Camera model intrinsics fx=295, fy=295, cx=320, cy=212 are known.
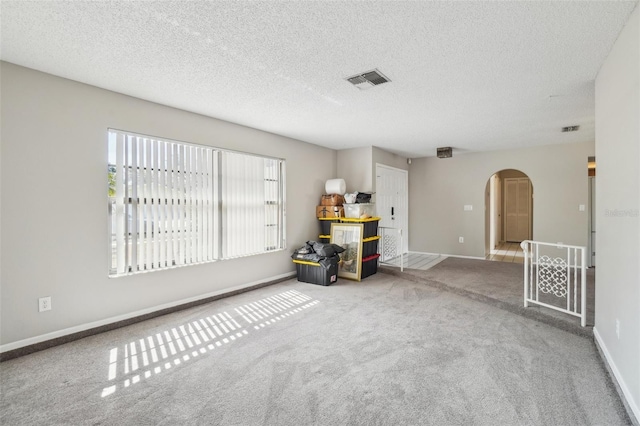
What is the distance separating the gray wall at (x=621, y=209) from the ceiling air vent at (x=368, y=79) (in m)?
1.73

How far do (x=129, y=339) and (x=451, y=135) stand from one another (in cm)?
551

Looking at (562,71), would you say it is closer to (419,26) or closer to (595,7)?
(595,7)

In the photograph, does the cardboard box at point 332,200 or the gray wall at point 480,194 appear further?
the gray wall at point 480,194

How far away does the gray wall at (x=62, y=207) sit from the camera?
2.64 meters

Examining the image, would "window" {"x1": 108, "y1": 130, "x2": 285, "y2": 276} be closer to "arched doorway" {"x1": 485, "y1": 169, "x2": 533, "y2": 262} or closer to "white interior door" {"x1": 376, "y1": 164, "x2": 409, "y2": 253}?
"white interior door" {"x1": 376, "y1": 164, "x2": 409, "y2": 253}

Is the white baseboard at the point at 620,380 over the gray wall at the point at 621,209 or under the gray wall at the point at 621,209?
under

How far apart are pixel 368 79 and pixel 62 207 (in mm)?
3290

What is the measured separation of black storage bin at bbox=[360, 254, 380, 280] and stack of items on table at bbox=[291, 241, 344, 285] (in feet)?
1.67

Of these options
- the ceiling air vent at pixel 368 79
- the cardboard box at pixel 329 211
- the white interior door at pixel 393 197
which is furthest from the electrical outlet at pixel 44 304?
the white interior door at pixel 393 197

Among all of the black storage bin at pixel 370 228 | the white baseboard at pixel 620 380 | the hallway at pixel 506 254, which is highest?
the black storage bin at pixel 370 228

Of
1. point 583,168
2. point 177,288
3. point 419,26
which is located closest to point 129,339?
point 177,288

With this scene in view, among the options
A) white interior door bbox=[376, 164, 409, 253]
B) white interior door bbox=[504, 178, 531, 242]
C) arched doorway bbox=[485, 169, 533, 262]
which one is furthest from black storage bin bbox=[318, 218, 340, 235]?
white interior door bbox=[504, 178, 531, 242]

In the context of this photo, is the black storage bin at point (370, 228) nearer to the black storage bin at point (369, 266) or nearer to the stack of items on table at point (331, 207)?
the black storage bin at point (369, 266)

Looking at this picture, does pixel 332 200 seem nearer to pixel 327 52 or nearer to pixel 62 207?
pixel 327 52
